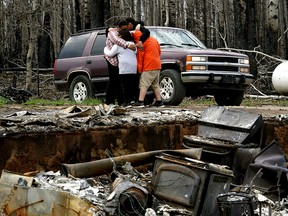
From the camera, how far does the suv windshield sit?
14352 millimetres

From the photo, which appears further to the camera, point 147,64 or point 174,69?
point 174,69

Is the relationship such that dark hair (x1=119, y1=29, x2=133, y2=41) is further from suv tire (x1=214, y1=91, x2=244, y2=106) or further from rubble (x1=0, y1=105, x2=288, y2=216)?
rubble (x1=0, y1=105, x2=288, y2=216)

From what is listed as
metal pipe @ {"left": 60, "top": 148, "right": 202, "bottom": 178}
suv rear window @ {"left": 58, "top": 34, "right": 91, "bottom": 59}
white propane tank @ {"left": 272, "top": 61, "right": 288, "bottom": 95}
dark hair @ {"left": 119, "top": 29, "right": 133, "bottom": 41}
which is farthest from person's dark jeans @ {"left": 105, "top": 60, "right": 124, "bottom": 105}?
white propane tank @ {"left": 272, "top": 61, "right": 288, "bottom": 95}

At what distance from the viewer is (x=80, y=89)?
1555 centimetres

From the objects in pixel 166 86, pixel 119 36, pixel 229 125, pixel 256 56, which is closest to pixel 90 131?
pixel 229 125

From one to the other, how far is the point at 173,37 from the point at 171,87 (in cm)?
145

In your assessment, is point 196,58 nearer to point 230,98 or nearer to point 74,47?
point 230,98

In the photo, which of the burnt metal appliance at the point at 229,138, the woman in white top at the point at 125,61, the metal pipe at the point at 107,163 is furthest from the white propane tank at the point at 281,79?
the metal pipe at the point at 107,163

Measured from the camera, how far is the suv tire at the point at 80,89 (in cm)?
1524

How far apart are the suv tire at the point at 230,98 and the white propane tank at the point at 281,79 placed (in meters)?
4.82

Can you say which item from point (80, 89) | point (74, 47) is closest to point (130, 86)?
point (80, 89)

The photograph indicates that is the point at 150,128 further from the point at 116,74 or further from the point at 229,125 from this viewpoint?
the point at 116,74

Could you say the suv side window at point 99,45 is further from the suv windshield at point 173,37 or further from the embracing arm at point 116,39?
the embracing arm at point 116,39

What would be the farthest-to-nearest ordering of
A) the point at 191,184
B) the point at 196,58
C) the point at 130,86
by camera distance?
the point at 196,58 → the point at 130,86 → the point at 191,184
